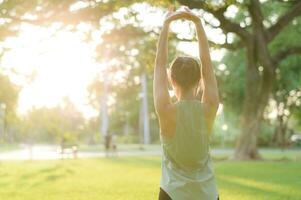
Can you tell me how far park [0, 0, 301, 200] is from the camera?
361 centimetres

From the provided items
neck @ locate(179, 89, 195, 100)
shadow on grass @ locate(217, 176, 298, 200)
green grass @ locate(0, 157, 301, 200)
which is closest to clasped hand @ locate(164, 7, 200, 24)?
neck @ locate(179, 89, 195, 100)

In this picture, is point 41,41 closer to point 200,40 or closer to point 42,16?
point 42,16

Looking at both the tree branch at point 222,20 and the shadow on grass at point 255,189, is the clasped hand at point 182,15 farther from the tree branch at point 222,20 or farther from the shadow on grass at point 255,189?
the tree branch at point 222,20

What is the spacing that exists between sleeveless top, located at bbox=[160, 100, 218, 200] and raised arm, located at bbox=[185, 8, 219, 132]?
0.18ft

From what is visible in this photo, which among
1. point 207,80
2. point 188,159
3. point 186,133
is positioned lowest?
point 188,159

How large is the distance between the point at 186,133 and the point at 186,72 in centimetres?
36

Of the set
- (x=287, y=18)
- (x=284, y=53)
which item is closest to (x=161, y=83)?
(x=287, y=18)

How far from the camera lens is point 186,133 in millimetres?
3576

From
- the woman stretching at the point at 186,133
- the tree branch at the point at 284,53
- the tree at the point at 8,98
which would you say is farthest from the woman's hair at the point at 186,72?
the tree branch at the point at 284,53

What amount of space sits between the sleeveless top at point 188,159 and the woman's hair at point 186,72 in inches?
A: 4.9

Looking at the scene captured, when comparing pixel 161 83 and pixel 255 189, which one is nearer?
pixel 161 83

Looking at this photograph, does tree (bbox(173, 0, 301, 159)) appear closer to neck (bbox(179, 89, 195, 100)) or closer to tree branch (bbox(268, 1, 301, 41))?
tree branch (bbox(268, 1, 301, 41))

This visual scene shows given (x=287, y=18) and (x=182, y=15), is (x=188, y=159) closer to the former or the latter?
(x=182, y=15)

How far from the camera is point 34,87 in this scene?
81.4 feet
